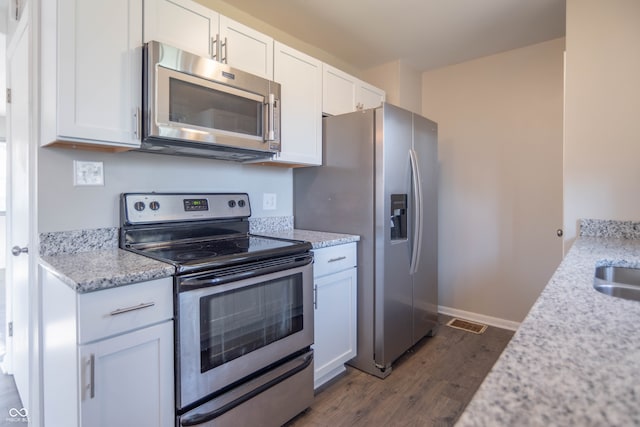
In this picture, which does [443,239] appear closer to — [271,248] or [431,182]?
[431,182]

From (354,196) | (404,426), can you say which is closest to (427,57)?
(354,196)

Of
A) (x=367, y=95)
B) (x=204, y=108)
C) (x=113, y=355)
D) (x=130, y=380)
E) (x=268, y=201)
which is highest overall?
(x=367, y=95)

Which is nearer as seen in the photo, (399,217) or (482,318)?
(399,217)

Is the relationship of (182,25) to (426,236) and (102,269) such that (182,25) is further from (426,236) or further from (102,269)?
(426,236)

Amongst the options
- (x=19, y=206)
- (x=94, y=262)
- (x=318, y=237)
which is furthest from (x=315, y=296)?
(x=19, y=206)

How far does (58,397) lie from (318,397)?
1251mm

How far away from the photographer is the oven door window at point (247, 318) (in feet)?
4.45

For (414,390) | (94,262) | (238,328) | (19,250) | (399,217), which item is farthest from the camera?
(399,217)

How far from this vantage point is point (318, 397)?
196 centimetres

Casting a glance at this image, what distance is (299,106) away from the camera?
2240mm

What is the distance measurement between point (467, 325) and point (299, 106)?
7.89 feet

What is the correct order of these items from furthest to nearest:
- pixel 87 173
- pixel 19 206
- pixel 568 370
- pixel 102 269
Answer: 1. pixel 19 206
2. pixel 87 173
3. pixel 102 269
4. pixel 568 370

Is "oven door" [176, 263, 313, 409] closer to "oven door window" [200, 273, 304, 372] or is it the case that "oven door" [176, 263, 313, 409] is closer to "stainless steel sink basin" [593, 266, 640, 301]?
"oven door window" [200, 273, 304, 372]

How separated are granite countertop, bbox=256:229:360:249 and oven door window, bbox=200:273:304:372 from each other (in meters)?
0.28
